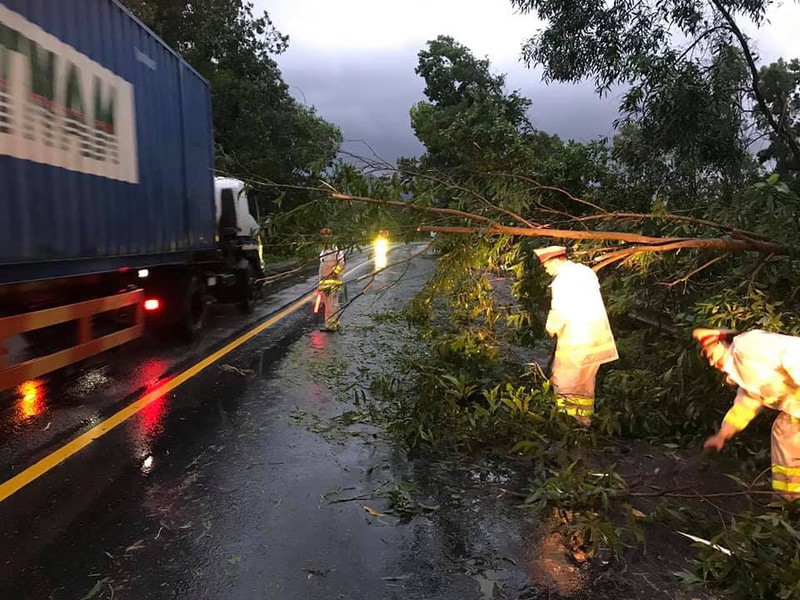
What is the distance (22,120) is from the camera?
16.3 ft

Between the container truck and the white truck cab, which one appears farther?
the white truck cab

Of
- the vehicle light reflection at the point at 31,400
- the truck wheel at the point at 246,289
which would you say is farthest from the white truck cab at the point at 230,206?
the vehicle light reflection at the point at 31,400

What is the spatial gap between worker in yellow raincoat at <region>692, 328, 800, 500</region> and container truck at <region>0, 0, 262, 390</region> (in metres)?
5.00

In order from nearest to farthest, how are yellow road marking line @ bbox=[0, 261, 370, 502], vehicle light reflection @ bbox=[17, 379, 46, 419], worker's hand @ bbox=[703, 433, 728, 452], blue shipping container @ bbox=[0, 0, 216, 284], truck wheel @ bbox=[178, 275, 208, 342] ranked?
worker's hand @ bbox=[703, 433, 728, 452]
yellow road marking line @ bbox=[0, 261, 370, 502]
blue shipping container @ bbox=[0, 0, 216, 284]
vehicle light reflection @ bbox=[17, 379, 46, 419]
truck wheel @ bbox=[178, 275, 208, 342]

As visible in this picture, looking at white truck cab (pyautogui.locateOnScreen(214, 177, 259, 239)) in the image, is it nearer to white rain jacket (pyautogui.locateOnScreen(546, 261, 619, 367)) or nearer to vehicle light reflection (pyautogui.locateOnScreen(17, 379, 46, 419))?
vehicle light reflection (pyautogui.locateOnScreen(17, 379, 46, 419))

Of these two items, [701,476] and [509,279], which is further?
[509,279]

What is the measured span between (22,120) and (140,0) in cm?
1635

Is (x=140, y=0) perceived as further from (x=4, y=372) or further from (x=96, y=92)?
(x=4, y=372)

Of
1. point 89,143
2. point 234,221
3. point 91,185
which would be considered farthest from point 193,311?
point 89,143

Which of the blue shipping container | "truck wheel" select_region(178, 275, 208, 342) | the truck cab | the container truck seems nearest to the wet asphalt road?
the container truck

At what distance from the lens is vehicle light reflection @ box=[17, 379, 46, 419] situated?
5781 mm

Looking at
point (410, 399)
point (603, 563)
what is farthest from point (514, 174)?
point (603, 563)

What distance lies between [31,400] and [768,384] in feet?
20.3

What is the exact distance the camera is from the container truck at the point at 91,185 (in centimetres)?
501
